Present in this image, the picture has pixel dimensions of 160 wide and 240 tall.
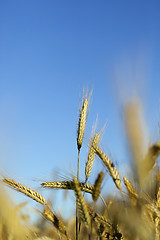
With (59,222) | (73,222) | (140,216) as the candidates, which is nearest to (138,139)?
(140,216)

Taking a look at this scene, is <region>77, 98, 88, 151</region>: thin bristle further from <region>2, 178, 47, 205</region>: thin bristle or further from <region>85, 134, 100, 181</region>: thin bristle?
<region>2, 178, 47, 205</region>: thin bristle

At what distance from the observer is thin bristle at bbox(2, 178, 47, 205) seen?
234 centimetres

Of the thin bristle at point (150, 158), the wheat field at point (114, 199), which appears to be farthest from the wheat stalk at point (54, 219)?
the thin bristle at point (150, 158)

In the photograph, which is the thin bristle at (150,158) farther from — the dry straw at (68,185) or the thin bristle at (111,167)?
the dry straw at (68,185)

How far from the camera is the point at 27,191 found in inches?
92.8

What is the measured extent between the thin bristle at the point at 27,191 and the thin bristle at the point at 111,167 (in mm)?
575

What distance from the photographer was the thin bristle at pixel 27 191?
2344mm

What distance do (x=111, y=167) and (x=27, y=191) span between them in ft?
2.32

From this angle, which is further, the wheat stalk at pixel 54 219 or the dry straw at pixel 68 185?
the dry straw at pixel 68 185

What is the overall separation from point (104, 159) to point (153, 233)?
609 millimetres

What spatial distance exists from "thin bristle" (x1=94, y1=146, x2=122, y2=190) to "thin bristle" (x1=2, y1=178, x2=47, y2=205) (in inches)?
22.7

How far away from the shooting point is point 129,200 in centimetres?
198

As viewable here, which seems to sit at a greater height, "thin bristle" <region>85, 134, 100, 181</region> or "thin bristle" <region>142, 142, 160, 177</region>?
"thin bristle" <region>85, 134, 100, 181</region>

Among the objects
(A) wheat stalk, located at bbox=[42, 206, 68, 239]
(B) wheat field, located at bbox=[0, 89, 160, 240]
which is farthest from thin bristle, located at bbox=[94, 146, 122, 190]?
(A) wheat stalk, located at bbox=[42, 206, 68, 239]
